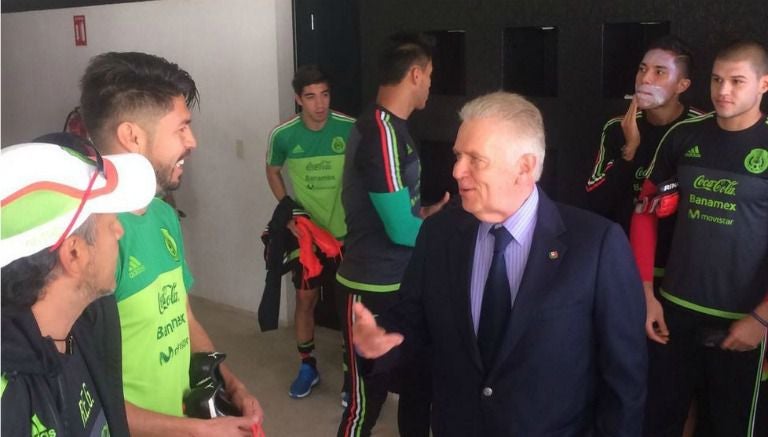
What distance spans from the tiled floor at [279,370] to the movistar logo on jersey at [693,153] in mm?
1700

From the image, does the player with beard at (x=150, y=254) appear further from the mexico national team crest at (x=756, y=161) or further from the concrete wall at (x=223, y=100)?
the concrete wall at (x=223, y=100)

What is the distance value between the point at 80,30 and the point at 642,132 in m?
4.20

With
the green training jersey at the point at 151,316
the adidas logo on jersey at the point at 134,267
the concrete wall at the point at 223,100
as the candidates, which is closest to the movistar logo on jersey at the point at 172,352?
the green training jersey at the point at 151,316

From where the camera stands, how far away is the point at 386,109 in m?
2.52

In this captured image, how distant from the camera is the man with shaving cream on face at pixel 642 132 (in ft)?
8.32

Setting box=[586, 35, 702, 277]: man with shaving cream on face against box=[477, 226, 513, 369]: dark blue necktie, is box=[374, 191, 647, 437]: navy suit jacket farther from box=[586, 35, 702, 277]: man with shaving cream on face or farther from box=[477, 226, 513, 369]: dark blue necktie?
box=[586, 35, 702, 277]: man with shaving cream on face

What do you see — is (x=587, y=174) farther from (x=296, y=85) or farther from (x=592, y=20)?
(x=296, y=85)

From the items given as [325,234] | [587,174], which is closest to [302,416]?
[325,234]

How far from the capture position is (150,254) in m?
1.50

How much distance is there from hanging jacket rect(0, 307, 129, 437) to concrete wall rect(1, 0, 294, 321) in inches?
127

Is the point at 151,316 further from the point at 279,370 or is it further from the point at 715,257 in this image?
the point at 279,370

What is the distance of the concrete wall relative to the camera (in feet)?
13.7

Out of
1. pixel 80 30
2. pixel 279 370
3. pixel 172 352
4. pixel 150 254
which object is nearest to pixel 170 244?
pixel 150 254

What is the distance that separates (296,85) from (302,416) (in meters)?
1.61
